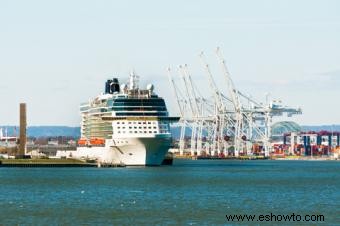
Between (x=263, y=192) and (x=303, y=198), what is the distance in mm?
7978

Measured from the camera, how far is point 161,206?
66.9 metres

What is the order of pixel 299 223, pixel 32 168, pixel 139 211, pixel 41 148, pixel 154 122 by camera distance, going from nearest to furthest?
pixel 299 223 < pixel 139 211 < pixel 154 122 < pixel 32 168 < pixel 41 148

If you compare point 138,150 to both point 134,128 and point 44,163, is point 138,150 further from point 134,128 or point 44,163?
point 44,163

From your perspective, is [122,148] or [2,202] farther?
[122,148]

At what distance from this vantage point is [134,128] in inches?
5069

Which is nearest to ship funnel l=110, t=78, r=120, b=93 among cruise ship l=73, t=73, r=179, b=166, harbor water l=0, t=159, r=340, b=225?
cruise ship l=73, t=73, r=179, b=166

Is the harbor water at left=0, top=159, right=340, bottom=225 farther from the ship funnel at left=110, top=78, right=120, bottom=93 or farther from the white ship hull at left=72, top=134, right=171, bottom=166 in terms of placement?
the ship funnel at left=110, top=78, right=120, bottom=93

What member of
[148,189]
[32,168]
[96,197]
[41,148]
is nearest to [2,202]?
[96,197]

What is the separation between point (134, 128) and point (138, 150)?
283cm

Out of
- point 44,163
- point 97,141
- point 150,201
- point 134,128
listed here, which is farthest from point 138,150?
point 150,201

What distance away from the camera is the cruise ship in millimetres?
128750

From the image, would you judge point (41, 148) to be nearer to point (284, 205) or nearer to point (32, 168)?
point (32, 168)

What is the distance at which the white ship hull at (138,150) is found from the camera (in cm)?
12862

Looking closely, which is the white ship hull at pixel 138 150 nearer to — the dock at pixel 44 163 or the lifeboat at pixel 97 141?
the lifeboat at pixel 97 141
